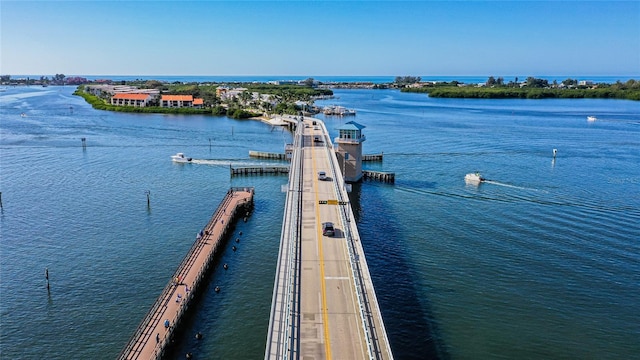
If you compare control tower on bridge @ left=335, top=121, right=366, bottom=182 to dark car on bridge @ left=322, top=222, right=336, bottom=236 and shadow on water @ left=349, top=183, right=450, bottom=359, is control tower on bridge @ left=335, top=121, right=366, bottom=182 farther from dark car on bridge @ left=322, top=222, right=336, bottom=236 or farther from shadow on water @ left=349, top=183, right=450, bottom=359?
dark car on bridge @ left=322, top=222, right=336, bottom=236

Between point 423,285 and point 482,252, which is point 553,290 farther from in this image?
point 423,285

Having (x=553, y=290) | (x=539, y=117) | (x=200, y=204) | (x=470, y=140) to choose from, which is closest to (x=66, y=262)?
(x=200, y=204)

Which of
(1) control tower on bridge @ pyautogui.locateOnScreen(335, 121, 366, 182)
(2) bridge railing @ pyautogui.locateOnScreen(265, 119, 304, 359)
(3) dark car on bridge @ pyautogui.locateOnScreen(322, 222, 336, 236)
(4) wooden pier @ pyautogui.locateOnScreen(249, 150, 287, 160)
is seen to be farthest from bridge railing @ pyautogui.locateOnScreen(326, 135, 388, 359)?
Answer: (4) wooden pier @ pyautogui.locateOnScreen(249, 150, 287, 160)

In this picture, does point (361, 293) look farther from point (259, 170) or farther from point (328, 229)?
point (259, 170)

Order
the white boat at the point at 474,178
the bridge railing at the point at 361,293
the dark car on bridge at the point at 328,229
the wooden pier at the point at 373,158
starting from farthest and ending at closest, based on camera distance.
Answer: the wooden pier at the point at 373,158, the white boat at the point at 474,178, the dark car on bridge at the point at 328,229, the bridge railing at the point at 361,293

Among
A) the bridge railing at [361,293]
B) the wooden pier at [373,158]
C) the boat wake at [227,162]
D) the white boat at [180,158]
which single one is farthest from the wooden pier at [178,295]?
the wooden pier at [373,158]

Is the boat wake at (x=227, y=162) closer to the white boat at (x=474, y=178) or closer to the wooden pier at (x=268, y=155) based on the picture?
the wooden pier at (x=268, y=155)
